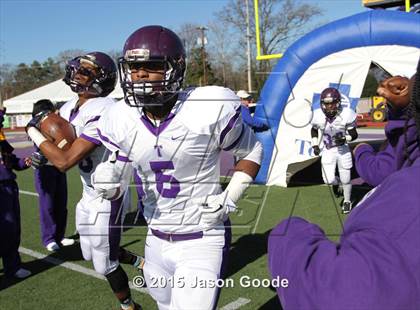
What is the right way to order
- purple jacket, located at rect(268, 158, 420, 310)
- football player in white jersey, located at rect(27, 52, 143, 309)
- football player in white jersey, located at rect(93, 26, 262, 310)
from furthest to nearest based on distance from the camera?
football player in white jersey, located at rect(27, 52, 143, 309) → football player in white jersey, located at rect(93, 26, 262, 310) → purple jacket, located at rect(268, 158, 420, 310)

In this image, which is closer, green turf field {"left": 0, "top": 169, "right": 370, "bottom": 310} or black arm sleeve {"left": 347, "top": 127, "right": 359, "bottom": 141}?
green turf field {"left": 0, "top": 169, "right": 370, "bottom": 310}

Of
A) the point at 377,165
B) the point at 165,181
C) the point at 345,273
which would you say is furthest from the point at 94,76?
the point at 345,273

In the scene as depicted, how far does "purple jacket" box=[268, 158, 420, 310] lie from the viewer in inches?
29.3

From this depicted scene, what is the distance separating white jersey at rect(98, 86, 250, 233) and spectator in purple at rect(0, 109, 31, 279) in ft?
7.76

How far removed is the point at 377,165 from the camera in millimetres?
2473

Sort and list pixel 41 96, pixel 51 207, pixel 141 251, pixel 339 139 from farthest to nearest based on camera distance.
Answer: pixel 41 96
pixel 339 139
pixel 51 207
pixel 141 251

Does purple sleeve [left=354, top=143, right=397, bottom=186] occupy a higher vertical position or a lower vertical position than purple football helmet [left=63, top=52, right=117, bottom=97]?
lower

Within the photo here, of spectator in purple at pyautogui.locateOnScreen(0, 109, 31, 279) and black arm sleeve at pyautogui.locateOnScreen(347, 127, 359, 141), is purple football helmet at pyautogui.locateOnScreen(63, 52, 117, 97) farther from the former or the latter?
black arm sleeve at pyautogui.locateOnScreen(347, 127, 359, 141)

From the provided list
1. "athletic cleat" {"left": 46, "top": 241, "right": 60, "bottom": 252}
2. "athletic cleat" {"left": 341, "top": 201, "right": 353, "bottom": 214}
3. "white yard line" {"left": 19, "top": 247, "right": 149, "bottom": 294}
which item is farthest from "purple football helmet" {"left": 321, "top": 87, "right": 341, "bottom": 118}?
"athletic cleat" {"left": 46, "top": 241, "right": 60, "bottom": 252}

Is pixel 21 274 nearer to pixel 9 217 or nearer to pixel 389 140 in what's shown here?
pixel 9 217

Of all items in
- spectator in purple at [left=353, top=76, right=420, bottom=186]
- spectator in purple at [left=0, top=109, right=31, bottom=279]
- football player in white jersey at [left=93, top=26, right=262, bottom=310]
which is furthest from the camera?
spectator in purple at [left=0, top=109, right=31, bottom=279]

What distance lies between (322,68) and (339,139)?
167 cm

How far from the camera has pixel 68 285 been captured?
407 centimetres

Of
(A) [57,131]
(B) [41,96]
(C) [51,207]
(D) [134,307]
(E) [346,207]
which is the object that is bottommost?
(E) [346,207]
